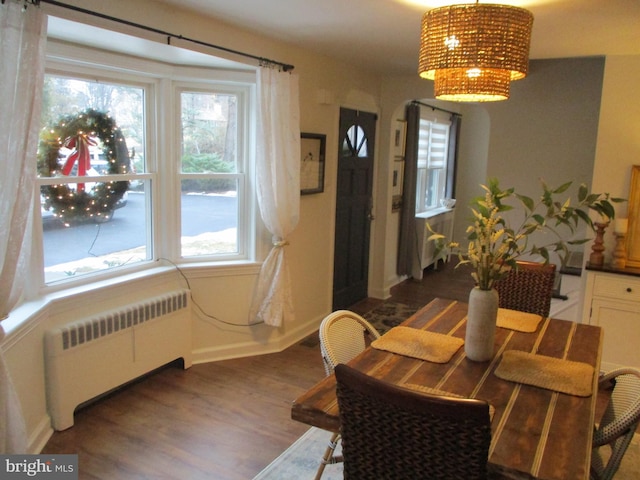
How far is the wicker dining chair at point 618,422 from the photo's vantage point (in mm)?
1750

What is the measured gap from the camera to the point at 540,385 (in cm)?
184

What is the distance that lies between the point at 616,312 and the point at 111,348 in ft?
10.9

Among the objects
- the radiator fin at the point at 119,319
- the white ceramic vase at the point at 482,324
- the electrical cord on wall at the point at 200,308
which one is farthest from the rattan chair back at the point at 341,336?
the electrical cord on wall at the point at 200,308

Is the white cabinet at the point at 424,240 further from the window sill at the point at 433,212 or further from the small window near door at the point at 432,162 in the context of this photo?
the small window near door at the point at 432,162

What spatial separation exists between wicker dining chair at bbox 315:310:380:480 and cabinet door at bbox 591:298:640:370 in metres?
2.06

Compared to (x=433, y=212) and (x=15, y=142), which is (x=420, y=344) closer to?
(x=15, y=142)

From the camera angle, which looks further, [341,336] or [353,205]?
[353,205]

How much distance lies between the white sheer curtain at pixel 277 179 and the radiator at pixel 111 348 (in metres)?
0.61

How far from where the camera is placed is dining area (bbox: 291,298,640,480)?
1.30 meters

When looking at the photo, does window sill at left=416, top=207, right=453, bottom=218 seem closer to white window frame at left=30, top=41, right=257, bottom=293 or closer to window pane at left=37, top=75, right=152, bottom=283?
white window frame at left=30, top=41, right=257, bottom=293

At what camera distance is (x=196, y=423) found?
116 inches

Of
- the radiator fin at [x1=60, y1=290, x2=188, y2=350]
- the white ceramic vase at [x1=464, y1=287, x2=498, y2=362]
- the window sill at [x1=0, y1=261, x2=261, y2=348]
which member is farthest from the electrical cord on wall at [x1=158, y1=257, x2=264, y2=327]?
the white ceramic vase at [x1=464, y1=287, x2=498, y2=362]

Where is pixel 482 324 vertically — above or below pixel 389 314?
above

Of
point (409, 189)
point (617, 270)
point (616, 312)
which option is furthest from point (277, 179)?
point (409, 189)
